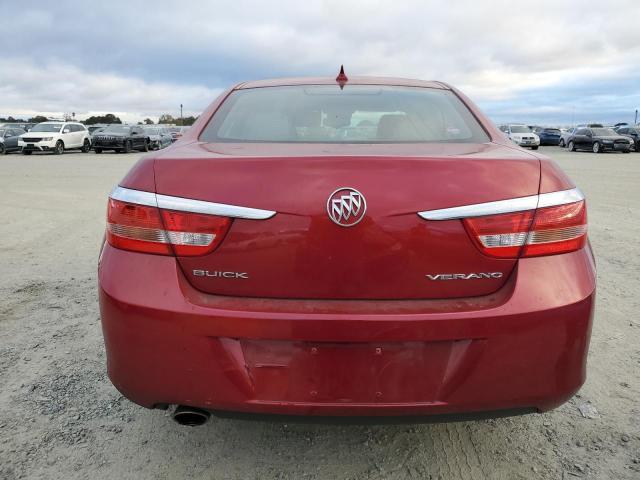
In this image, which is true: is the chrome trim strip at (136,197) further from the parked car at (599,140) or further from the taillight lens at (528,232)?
the parked car at (599,140)

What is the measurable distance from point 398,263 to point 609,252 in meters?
4.80

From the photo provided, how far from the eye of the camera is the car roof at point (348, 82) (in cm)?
295

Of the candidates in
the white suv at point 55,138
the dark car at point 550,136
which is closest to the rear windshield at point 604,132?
the dark car at point 550,136

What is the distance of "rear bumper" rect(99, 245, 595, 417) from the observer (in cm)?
169

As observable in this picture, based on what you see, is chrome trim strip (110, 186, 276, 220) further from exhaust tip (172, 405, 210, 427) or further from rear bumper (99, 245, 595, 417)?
exhaust tip (172, 405, 210, 427)

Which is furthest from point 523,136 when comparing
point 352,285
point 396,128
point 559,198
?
point 352,285

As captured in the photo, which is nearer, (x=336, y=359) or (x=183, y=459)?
(x=336, y=359)

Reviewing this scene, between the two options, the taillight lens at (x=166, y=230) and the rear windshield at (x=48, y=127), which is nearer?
the taillight lens at (x=166, y=230)

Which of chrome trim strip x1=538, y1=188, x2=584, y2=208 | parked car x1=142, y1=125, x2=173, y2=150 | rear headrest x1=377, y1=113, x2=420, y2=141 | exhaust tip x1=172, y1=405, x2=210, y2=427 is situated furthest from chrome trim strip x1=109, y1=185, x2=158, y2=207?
parked car x1=142, y1=125, x2=173, y2=150

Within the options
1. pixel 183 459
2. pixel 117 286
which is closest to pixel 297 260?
pixel 117 286

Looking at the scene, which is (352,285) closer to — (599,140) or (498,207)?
(498,207)

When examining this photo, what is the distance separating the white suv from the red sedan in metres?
29.0

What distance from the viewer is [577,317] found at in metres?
1.79

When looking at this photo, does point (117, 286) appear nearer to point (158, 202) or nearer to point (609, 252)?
point (158, 202)
